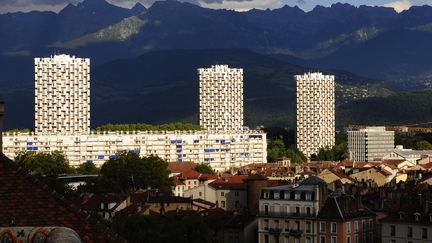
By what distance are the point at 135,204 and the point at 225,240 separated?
10.9 m

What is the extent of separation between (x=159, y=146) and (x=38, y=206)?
172253 mm

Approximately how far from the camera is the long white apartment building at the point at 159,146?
17388 cm

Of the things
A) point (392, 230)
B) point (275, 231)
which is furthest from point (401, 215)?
point (275, 231)

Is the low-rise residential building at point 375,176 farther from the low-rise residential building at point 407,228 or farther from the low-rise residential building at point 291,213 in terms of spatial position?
the low-rise residential building at point 407,228

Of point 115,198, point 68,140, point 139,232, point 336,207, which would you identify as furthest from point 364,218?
point 68,140

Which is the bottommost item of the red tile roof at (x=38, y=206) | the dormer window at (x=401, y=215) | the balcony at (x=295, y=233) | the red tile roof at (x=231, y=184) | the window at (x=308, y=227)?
the balcony at (x=295, y=233)

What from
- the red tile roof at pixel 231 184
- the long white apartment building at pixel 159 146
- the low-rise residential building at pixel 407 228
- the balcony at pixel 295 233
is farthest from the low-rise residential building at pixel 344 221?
the long white apartment building at pixel 159 146

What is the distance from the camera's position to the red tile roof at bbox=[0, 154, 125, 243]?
9844 mm

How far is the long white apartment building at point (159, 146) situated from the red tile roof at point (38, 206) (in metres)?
160

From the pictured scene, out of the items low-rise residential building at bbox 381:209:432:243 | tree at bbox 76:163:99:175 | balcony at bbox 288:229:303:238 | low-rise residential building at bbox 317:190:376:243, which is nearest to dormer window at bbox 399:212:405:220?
low-rise residential building at bbox 381:209:432:243

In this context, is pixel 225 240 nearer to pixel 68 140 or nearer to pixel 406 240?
pixel 406 240

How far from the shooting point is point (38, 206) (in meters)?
9.95

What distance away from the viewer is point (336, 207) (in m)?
67.9

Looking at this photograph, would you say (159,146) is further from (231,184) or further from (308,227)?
(308,227)
